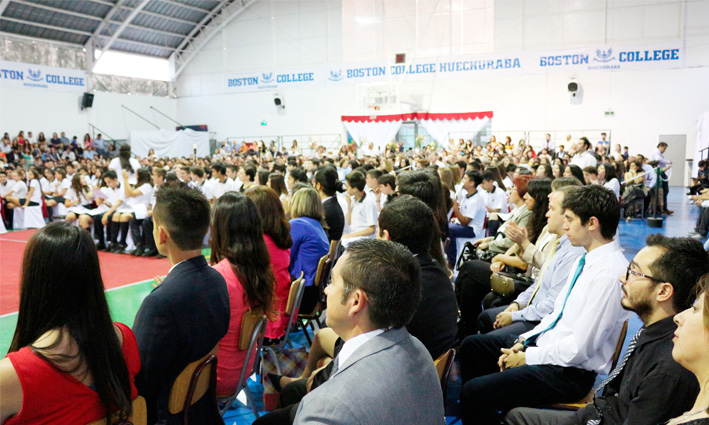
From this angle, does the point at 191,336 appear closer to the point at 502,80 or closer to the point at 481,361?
the point at 481,361

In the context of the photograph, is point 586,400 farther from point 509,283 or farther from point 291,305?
point 291,305

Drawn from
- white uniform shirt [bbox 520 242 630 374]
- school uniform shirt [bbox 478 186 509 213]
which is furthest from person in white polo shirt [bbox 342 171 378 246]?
white uniform shirt [bbox 520 242 630 374]

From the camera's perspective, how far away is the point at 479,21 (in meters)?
18.5

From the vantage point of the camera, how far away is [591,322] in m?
2.23

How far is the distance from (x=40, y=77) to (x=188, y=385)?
21.3 metres

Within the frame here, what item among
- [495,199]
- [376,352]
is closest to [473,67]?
[495,199]

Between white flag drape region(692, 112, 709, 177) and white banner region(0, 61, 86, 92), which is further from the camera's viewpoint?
white banner region(0, 61, 86, 92)

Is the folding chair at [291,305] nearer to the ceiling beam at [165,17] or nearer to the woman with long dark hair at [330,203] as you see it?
the woman with long dark hair at [330,203]

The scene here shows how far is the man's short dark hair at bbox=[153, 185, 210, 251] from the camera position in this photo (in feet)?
7.07

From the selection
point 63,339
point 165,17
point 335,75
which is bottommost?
point 63,339

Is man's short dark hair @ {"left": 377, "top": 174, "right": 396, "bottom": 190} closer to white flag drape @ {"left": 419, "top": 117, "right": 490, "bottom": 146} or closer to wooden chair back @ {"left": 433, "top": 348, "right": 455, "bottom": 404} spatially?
wooden chair back @ {"left": 433, "top": 348, "right": 455, "bottom": 404}

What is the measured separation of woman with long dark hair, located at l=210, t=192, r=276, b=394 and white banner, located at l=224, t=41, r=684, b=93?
57.6ft

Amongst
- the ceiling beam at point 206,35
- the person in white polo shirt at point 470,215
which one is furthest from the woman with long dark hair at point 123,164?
the ceiling beam at point 206,35

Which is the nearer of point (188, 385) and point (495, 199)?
point (188, 385)
